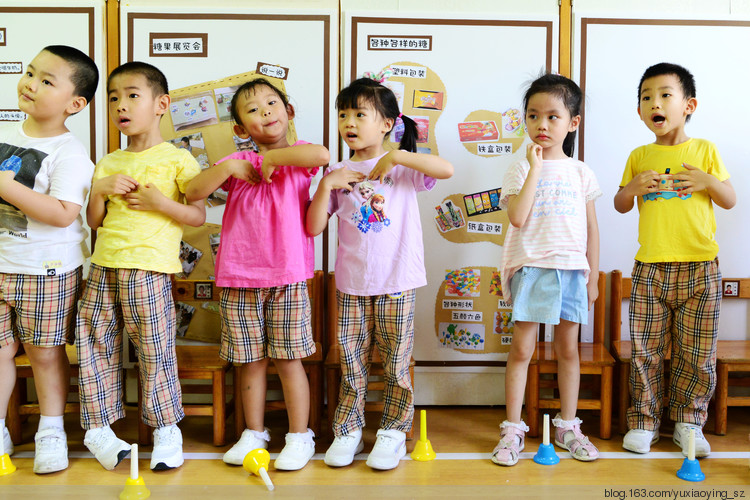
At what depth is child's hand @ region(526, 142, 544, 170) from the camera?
6.88 ft

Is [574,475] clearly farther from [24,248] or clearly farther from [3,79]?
[3,79]

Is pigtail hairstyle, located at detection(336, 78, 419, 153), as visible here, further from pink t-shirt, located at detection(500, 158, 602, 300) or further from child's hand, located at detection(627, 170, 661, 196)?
child's hand, located at detection(627, 170, 661, 196)

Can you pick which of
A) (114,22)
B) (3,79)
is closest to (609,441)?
(114,22)

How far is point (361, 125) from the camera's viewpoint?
209 centimetres

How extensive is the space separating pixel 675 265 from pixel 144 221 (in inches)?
73.3

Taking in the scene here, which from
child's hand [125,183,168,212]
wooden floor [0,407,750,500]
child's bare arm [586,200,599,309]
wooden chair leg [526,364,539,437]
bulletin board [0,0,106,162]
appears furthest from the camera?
bulletin board [0,0,106,162]

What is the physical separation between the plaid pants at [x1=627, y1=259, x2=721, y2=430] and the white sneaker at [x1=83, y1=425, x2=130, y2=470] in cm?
183

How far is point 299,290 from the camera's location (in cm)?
212

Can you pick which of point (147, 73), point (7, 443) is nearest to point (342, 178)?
point (147, 73)

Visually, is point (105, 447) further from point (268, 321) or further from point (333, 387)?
point (333, 387)

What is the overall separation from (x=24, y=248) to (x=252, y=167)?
2.65 ft

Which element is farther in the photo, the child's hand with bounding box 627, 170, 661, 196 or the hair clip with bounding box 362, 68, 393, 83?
the hair clip with bounding box 362, 68, 393, 83

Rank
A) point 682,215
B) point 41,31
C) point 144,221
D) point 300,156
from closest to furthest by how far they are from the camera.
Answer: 1. point 300,156
2. point 144,221
3. point 682,215
4. point 41,31

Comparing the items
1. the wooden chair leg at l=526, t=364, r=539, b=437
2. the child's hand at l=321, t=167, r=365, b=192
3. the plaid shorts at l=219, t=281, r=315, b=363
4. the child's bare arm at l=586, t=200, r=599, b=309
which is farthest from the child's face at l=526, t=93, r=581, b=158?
the plaid shorts at l=219, t=281, r=315, b=363
